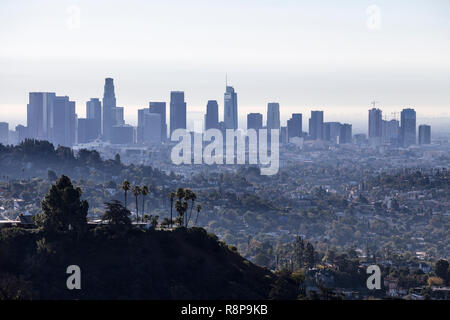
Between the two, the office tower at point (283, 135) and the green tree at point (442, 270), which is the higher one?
the office tower at point (283, 135)

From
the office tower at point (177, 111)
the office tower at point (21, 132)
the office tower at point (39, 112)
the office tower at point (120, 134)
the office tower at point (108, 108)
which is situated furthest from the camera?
the office tower at point (177, 111)

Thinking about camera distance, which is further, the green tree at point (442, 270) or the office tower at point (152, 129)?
the office tower at point (152, 129)

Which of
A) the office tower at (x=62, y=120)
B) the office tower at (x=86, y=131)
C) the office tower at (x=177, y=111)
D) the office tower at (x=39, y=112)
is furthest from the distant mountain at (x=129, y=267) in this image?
the office tower at (x=177, y=111)

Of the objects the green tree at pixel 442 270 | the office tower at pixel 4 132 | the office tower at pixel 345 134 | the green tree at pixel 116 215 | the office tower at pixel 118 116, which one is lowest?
the green tree at pixel 442 270

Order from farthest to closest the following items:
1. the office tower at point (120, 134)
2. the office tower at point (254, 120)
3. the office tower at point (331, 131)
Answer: the office tower at point (331, 131) < the office tower at point (254, 120) < the office tower at point (120, 134)

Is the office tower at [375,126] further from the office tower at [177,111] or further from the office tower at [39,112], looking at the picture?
the office tower at [39,112]

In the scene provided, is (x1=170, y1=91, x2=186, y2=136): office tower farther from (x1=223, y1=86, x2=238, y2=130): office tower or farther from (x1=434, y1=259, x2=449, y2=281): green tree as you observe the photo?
(x1=434, y1=259, x2=449, y2=281): green tree
